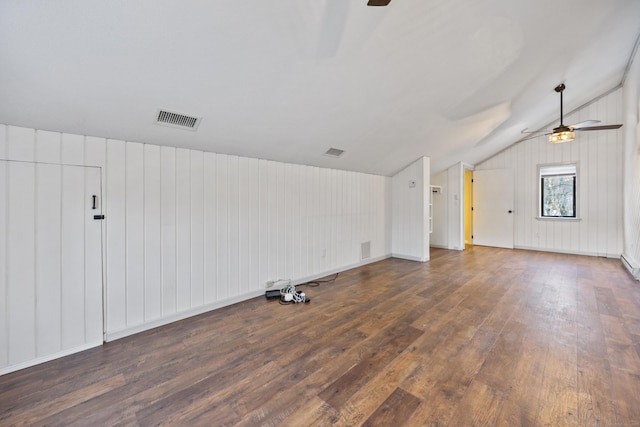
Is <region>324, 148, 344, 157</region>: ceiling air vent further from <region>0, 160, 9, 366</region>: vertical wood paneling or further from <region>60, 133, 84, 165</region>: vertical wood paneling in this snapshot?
<region>0, 160, 9, 366</region>: vertical wood paneling

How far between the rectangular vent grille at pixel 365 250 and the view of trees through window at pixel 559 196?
4.90m

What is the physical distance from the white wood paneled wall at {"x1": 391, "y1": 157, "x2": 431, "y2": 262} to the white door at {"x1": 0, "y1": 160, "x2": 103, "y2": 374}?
5164 mm

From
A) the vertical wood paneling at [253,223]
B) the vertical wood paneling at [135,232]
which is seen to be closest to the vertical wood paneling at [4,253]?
the vertical wood paneling at [135,232]

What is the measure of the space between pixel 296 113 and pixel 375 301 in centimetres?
245

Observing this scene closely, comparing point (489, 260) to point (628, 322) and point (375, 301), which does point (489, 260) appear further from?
point (375, 301)

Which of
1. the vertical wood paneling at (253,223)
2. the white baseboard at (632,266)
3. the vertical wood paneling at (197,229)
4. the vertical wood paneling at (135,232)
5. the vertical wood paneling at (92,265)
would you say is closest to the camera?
the vertical wood paneling at (92,265)

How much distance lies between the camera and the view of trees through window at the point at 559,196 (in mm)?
6246

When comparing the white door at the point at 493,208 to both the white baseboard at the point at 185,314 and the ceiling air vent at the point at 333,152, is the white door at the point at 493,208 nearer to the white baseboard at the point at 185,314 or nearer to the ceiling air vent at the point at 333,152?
the ceiling air vent at the point at 333,152

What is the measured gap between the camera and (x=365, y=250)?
5.31 metres

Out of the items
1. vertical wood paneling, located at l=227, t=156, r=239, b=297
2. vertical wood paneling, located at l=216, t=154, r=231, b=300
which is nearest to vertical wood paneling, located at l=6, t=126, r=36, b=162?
vertical wood paneling, located at l=216, t=154, r=231, b=300

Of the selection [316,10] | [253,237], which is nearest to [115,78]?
[316,10]

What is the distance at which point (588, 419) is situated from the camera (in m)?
1.47

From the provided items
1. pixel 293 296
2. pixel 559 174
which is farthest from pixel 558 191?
pixel 293 296

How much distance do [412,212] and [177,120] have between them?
4.73 metres
